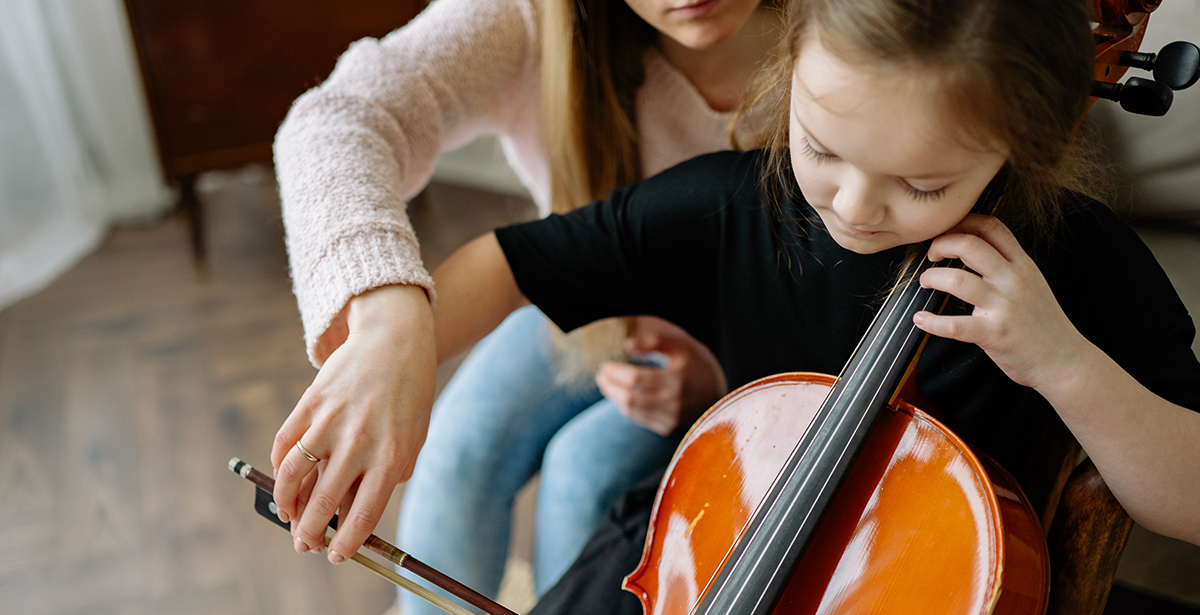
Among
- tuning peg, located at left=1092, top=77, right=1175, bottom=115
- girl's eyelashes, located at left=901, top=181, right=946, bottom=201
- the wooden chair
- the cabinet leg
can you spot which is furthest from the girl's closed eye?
the cabinet leg

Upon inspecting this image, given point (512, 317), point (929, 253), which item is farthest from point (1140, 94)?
point (512, 317)

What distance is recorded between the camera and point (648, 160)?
88cm

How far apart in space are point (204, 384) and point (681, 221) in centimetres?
125

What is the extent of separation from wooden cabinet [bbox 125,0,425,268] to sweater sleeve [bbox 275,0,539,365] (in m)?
1.00

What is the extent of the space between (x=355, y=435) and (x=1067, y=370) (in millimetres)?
404

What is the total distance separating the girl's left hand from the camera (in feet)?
1.57

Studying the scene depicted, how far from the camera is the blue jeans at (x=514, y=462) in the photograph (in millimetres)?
875

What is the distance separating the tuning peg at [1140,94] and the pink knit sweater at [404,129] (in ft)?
1.25

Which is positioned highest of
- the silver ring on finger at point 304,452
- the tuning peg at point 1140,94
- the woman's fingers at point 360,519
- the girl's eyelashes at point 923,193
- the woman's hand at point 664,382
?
the tuning peg at point 1140,94

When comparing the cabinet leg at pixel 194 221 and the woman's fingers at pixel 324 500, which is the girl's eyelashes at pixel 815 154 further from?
the cabinet leg at pixel 194 221

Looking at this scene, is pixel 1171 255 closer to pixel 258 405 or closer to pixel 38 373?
pixel 258 405

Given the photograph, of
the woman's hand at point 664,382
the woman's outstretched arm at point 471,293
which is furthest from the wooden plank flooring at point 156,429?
the woman's outstretched arm at point 471,293

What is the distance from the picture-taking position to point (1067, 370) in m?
0.49

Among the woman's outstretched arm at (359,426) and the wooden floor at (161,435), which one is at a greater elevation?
the woman's outstretched arm at (359,426)
